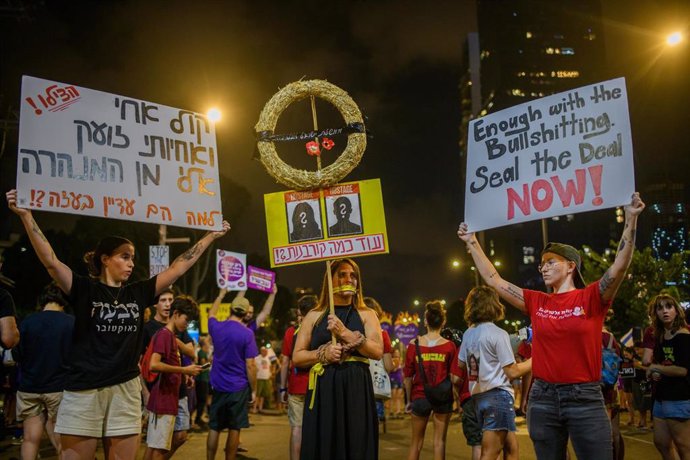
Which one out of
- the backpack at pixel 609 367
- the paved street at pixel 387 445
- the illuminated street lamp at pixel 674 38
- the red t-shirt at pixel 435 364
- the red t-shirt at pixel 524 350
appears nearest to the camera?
the backpack at pixel 609 367

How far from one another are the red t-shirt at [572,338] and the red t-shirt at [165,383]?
420 centimetres

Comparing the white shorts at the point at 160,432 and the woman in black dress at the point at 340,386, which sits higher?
the woman in black dress at the point at 340,386

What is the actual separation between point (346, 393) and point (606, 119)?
→ 3.39 m

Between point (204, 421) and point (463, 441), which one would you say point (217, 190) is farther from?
point (204, 421)

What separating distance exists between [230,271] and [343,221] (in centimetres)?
971

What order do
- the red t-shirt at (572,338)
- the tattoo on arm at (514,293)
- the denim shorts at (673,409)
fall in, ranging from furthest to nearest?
→ the denim shorts at (673,409) < the tattoo on arm at (514,293) < the red t-shirt at (572,338)

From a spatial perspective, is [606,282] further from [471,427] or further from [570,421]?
[471,427]

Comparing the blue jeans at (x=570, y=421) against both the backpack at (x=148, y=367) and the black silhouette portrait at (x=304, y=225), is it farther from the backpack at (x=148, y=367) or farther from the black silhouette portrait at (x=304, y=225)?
the backpack at (x=148, y=367)

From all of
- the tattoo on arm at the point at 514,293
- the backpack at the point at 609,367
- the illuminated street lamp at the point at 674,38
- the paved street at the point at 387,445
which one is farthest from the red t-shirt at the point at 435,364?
the illuminated street lamp at the point at 674,38

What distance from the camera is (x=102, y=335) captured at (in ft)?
14.9

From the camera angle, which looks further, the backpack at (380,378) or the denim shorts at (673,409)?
the backpack at (380,378)

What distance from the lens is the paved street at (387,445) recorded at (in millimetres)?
9992

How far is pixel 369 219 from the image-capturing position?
553cm

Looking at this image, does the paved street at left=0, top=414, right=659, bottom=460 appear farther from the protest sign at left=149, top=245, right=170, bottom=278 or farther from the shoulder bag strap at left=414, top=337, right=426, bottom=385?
the protest sign at left=149, top=245, right=170, bottom=278
